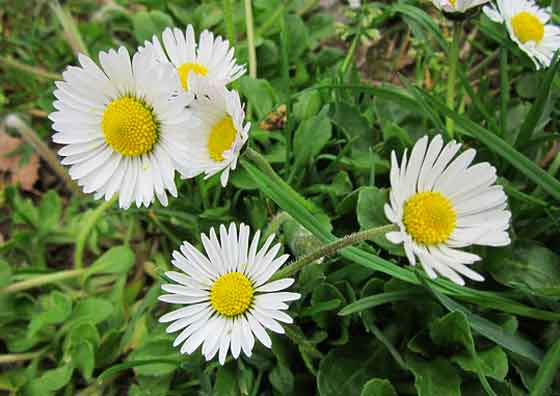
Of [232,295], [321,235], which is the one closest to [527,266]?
[321,235]

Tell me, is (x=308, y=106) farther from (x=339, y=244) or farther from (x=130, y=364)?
(x=130, y=364)

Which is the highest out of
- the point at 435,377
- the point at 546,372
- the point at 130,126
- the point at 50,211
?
the point at 50,211

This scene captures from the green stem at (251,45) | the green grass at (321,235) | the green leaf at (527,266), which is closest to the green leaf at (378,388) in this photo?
the green grass at (321,235)

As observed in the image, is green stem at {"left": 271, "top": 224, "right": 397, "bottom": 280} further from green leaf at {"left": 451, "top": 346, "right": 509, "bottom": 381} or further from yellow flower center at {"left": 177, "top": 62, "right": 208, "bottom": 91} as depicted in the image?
yellow flower center at {"left": 177, "top": 62, "right": 208, "bottom": 91}

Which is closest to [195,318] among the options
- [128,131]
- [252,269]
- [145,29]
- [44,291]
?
[252,269]

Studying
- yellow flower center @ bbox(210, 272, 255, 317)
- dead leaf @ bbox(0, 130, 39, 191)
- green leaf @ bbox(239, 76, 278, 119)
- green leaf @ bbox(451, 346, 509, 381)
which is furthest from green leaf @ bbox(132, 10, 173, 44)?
green leaf @ bbox(451, 346, 509, 381)

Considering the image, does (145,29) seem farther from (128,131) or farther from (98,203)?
(128,131)
